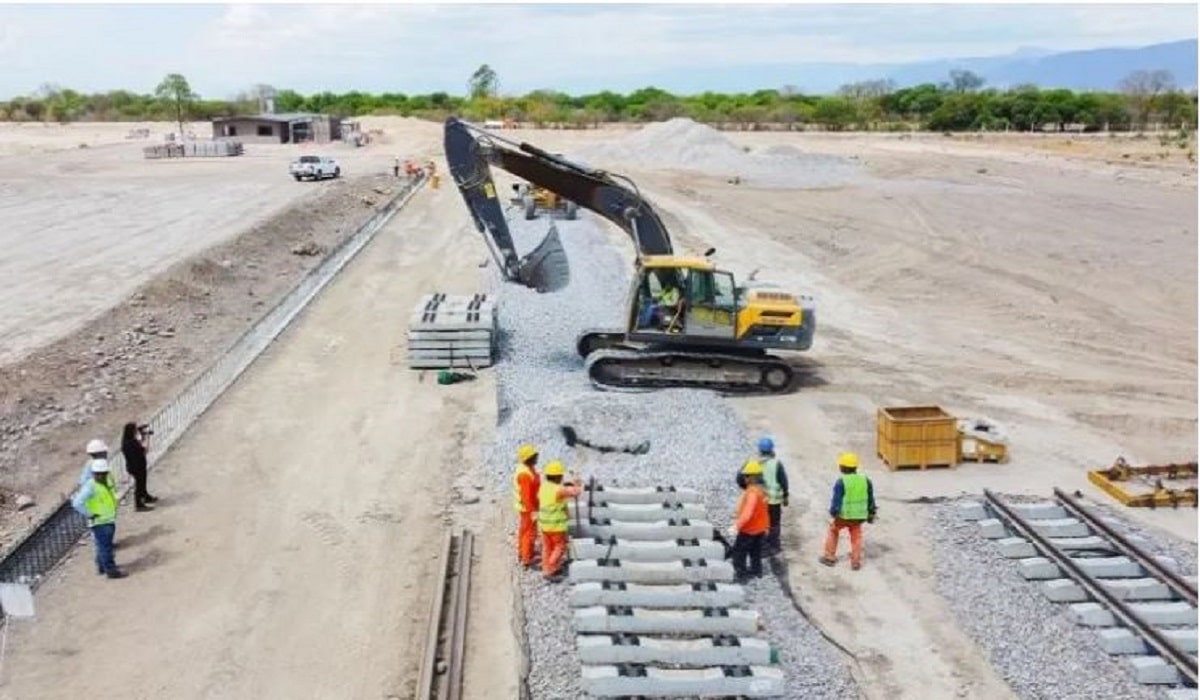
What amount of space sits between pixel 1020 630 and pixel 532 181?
11.8 metres

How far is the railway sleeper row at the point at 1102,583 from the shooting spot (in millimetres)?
11211

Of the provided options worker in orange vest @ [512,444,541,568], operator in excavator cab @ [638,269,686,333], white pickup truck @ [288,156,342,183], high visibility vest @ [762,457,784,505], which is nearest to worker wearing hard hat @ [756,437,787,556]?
high visibility vest @ [762,457,784,505]

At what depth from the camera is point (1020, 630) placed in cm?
1170

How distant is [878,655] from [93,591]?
8414mm

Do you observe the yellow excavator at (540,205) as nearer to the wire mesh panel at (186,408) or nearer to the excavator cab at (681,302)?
the wire mesh panel at (186,408)

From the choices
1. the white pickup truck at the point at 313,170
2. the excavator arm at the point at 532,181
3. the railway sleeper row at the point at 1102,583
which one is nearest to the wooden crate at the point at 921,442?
the railway sleeper row at the point at 1102,583

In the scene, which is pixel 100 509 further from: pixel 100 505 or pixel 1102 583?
pixel 1102 583

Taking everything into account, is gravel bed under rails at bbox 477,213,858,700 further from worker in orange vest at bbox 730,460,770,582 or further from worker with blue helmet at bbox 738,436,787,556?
worker with blue helmet at bbox 738,436,787,556

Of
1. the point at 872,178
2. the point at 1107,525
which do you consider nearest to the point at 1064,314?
the point at 1107,525

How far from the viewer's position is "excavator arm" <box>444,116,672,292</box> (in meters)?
20.0

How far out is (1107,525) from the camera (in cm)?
1395

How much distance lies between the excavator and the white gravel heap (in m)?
42.9

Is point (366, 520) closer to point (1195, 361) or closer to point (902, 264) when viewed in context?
point (1195, 361)

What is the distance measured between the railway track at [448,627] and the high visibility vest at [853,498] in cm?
428
